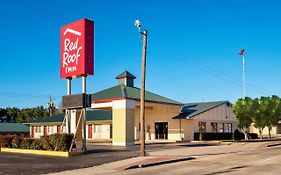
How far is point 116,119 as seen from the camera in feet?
122

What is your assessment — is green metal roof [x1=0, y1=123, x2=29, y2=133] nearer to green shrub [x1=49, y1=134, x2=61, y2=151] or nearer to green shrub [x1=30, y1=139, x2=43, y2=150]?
green shrub [x1=30, y1=139, x2=43, y2=150]

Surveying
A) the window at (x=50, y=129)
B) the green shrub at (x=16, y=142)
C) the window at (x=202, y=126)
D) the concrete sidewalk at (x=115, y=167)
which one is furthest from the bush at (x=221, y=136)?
the concrete sidewalk at (x=115, y=167)

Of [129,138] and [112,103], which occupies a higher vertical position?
[112,103]

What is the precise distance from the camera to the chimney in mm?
43875

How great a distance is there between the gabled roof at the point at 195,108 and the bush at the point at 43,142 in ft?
73.4

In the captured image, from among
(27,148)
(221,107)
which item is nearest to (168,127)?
(221,107)

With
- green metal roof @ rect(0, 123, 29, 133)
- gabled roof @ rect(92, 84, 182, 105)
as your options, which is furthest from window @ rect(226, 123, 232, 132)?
green metal roof @ rect(0, 123, 29, 133)

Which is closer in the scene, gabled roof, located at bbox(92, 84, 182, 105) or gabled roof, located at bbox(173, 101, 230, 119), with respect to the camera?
gabled roof, located at bbox(92, 84, 182, 105)

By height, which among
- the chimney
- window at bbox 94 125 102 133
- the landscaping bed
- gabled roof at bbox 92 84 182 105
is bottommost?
the landscaping bed

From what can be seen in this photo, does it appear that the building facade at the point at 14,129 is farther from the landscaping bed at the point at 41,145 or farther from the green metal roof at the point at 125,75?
the landscaping bed at the point at 41,145

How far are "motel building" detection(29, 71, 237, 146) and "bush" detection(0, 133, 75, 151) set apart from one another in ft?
33.9

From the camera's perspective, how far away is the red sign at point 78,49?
86.8ft

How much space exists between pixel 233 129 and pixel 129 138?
22.2m

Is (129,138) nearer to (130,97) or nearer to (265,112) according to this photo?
(130,97)
